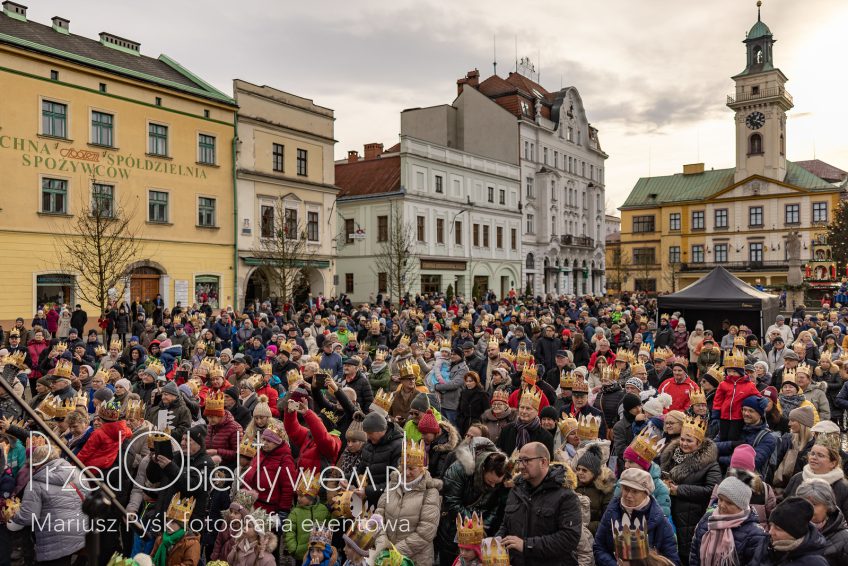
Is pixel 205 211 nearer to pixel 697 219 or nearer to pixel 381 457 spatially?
pixel 381 457

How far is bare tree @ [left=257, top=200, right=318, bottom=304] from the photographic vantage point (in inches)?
1220

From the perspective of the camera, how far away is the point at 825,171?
262ft

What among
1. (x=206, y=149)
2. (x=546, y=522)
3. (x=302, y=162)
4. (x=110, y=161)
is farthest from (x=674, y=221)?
(x=546, y=522)

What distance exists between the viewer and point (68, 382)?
341 inches

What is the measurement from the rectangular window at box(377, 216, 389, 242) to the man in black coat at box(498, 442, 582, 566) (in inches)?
1481

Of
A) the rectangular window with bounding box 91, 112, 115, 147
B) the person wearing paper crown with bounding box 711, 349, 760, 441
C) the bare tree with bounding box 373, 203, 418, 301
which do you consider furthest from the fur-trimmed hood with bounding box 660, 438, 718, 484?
the bare tree with bounding box 373, 203, 418, 301

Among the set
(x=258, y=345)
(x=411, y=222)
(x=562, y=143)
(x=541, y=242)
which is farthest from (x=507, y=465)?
(x=562, y=143)

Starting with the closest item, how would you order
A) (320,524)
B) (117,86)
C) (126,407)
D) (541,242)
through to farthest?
(320,524)
(126,407)
(117,86)
(541,242)

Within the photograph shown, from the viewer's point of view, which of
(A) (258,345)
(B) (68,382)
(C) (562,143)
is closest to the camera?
(B) (68,382)

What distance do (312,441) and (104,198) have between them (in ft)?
77.7

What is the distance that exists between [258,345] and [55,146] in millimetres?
16920

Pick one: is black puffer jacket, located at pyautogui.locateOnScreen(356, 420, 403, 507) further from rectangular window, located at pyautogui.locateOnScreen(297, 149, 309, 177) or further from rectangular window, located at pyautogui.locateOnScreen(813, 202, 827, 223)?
rectangular window, located at pyautogui.locateOnScreen(813, 202, 827, 223)

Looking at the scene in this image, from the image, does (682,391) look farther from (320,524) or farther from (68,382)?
(68,382)

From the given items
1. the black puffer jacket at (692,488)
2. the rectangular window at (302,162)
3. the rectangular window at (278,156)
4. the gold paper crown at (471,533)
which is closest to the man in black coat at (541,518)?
the gold paper crown at (471,533)
